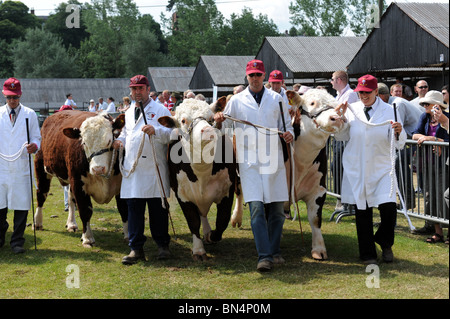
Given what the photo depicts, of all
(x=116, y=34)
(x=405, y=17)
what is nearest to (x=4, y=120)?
(x=405, y=17)

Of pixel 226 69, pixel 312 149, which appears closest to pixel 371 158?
pixel 312 149

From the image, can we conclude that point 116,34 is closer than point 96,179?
No

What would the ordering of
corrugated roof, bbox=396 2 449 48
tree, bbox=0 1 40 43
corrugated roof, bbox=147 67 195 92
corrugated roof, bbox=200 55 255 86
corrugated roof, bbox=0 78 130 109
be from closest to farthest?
corrugated roof, bbox=396 2 449 48
corrugated roof, bbox=200 55 255 86
corrugated roof, bbox=147 67 195 92
corrugated roof, bbox=0 78 130 109
tree, bbox=0 1 40 43

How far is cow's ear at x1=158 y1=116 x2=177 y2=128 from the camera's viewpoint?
610cm

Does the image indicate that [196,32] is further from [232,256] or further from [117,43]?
[232,256]

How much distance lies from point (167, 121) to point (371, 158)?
7.98 feet

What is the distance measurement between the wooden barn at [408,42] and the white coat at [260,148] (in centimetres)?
1384

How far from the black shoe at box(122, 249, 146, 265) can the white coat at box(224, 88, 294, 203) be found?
161 centimetres

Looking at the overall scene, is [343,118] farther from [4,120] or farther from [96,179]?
[4,120]

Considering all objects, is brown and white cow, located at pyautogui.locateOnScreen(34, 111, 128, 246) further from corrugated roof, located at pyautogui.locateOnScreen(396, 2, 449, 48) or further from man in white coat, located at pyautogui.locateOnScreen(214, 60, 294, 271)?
corrugated roof, located at pyautogui.locateOnScreen(396, 2, 449, 48)

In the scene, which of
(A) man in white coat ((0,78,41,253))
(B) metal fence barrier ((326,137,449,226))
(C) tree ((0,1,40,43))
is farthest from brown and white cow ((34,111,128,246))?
(C) tree ((0,1,40,43))

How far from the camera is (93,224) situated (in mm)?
8844

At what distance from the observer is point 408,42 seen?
2122 centimetres

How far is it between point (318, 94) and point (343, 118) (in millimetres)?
474
